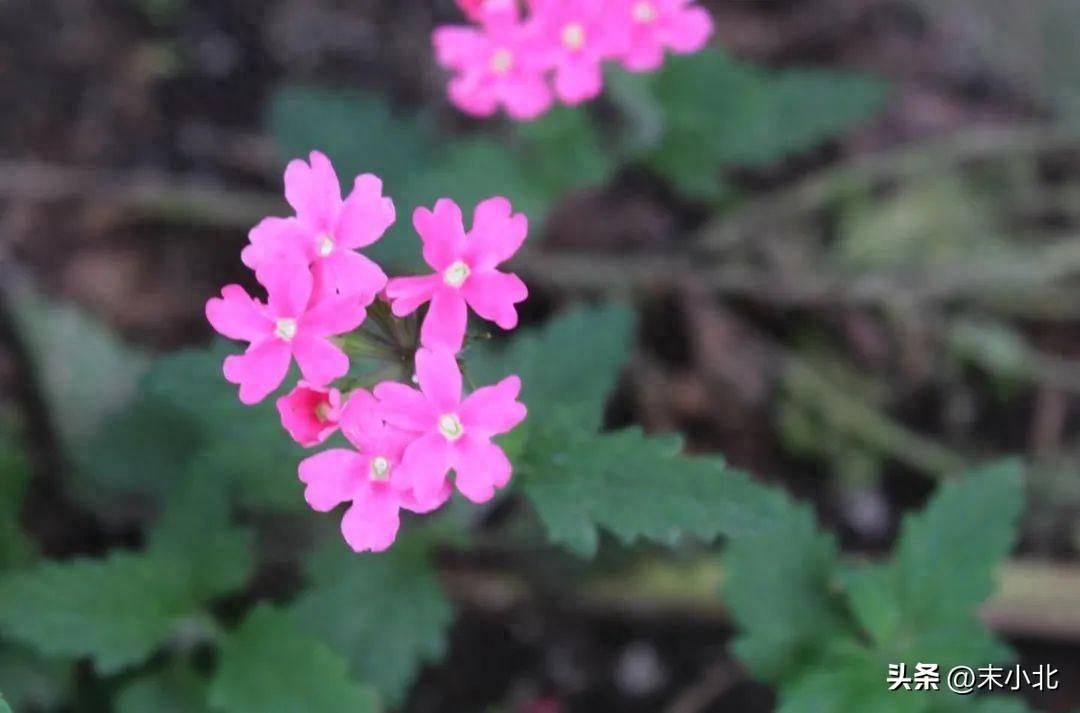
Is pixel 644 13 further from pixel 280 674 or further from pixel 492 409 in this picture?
pixel 280 674

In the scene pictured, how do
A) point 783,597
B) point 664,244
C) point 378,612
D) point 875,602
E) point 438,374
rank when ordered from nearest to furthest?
point 438,374
point 875,602
point 783,597
point 378,612
point 664,244

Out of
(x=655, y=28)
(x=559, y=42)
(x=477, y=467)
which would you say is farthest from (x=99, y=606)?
(x=655, y=28)

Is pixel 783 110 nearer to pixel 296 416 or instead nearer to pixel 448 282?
pixel 448 282

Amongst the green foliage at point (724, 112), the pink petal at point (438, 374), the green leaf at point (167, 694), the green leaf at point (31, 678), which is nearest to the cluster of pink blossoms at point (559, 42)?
the green foliage at point (724, 112)

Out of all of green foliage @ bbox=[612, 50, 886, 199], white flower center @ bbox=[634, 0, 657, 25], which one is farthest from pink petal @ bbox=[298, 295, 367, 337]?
green foliage @ bbox=[612, 50, 886, 199]

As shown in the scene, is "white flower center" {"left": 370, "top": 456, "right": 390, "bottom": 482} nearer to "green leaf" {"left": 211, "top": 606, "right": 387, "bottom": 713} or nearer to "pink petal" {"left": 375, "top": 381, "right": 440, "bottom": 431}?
"pink petal" {"left": 375, "top": 381, "right": 440, "bottom": 431}

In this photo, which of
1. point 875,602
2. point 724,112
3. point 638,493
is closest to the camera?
point 638,493
